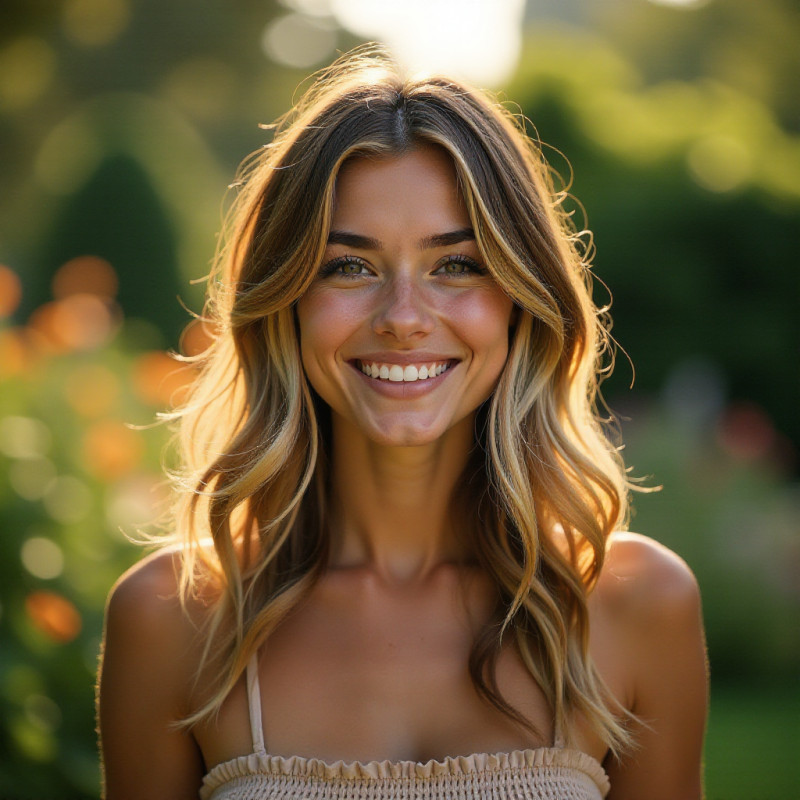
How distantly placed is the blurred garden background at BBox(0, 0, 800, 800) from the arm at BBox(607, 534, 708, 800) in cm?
147

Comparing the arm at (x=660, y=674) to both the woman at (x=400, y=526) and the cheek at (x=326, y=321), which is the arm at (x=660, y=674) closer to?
the woman at (x=400, y=526)

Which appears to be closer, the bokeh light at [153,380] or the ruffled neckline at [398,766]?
the ruffled neckline at [398,766]

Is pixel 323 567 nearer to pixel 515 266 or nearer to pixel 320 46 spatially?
pixel 515 266

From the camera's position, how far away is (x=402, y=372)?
239cm

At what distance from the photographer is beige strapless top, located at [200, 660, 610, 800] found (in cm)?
229

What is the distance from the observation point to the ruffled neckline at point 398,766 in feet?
7.51

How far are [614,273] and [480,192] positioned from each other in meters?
6.99

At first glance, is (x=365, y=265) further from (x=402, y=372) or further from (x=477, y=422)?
(x=477, y=422)

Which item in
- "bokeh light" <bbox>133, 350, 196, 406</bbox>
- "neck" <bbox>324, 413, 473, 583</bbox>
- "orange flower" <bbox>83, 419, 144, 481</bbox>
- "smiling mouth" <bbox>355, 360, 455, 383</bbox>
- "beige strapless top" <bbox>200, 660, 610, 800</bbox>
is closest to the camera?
"beige strapless top" <bbox>200, 660, 610, 800</bbox>

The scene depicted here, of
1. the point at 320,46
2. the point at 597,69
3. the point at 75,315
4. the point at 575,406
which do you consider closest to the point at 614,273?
the point at 597,69

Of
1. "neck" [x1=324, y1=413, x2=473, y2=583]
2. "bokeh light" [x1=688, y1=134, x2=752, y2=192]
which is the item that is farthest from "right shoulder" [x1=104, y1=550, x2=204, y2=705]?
"bokeh light" [x1=688, y1=134, x2=752, y2=192]

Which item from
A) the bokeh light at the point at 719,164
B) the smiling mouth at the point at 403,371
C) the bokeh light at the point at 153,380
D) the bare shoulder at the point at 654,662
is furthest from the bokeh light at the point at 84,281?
the bokeh light at the point at 719,164

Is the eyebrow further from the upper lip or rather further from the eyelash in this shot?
the upper lip

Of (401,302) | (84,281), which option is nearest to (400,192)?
(401,302)
